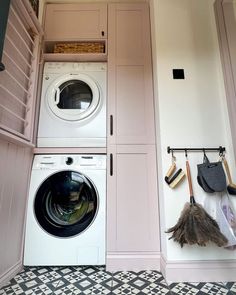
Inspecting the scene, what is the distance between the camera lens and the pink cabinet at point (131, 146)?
1368 millimetres

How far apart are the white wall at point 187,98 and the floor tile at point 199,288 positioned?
136 millimetres

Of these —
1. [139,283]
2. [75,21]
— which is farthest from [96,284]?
[75,21]

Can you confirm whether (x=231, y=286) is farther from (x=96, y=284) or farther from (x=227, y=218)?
(x=96, y=284)

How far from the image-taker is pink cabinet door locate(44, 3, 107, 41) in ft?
5.79

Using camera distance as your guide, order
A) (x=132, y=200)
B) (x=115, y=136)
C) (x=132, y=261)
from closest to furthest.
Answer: (x=132, y=261) → (x=132, y=200) → (x=115, y=136)

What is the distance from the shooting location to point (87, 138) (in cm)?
157

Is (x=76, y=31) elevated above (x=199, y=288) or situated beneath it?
elevated above

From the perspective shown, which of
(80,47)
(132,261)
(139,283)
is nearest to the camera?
(139,283)

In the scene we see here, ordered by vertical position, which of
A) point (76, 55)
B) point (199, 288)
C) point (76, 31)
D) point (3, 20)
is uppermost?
point (76, 31)

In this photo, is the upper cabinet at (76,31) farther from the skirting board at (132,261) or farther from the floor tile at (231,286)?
the floor tile at (231,286)

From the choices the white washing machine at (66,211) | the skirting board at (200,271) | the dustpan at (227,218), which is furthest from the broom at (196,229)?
the white washing machine at (66,211)

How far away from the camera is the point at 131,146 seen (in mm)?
1526

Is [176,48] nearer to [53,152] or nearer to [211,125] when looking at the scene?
[211,125]

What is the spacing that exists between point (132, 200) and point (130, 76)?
1.05 meters
